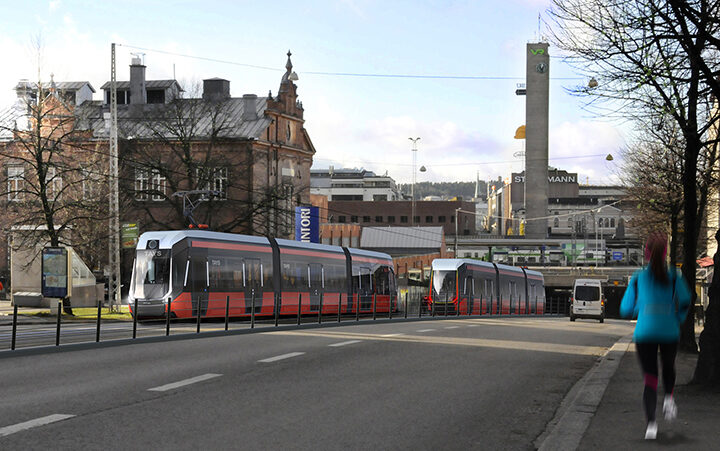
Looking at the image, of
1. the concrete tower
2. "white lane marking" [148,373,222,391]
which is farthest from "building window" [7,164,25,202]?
the concrete tower

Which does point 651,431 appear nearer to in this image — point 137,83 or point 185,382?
point 185,382

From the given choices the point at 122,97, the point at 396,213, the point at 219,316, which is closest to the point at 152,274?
the point at 219,316

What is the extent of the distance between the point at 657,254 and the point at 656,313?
1.74ft

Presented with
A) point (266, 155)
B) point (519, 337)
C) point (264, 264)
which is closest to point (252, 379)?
point (519, 337)

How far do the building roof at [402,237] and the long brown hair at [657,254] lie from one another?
355 ft

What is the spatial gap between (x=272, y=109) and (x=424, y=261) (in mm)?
37457

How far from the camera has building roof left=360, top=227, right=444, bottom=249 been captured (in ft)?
384

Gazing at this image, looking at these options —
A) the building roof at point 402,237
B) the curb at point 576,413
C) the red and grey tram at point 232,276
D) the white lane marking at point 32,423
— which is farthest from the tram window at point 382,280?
the building roof at point 402,237

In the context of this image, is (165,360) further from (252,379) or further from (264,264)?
(264,264)

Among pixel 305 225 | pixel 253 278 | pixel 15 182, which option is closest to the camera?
pixel 253 278

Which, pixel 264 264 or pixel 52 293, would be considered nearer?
pixel 264 264

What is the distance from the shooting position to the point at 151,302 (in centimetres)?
2923

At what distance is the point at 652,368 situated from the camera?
306 inches

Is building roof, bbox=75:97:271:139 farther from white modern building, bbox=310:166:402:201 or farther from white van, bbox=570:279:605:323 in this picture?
white modern building, bbox=310:166:402:201
